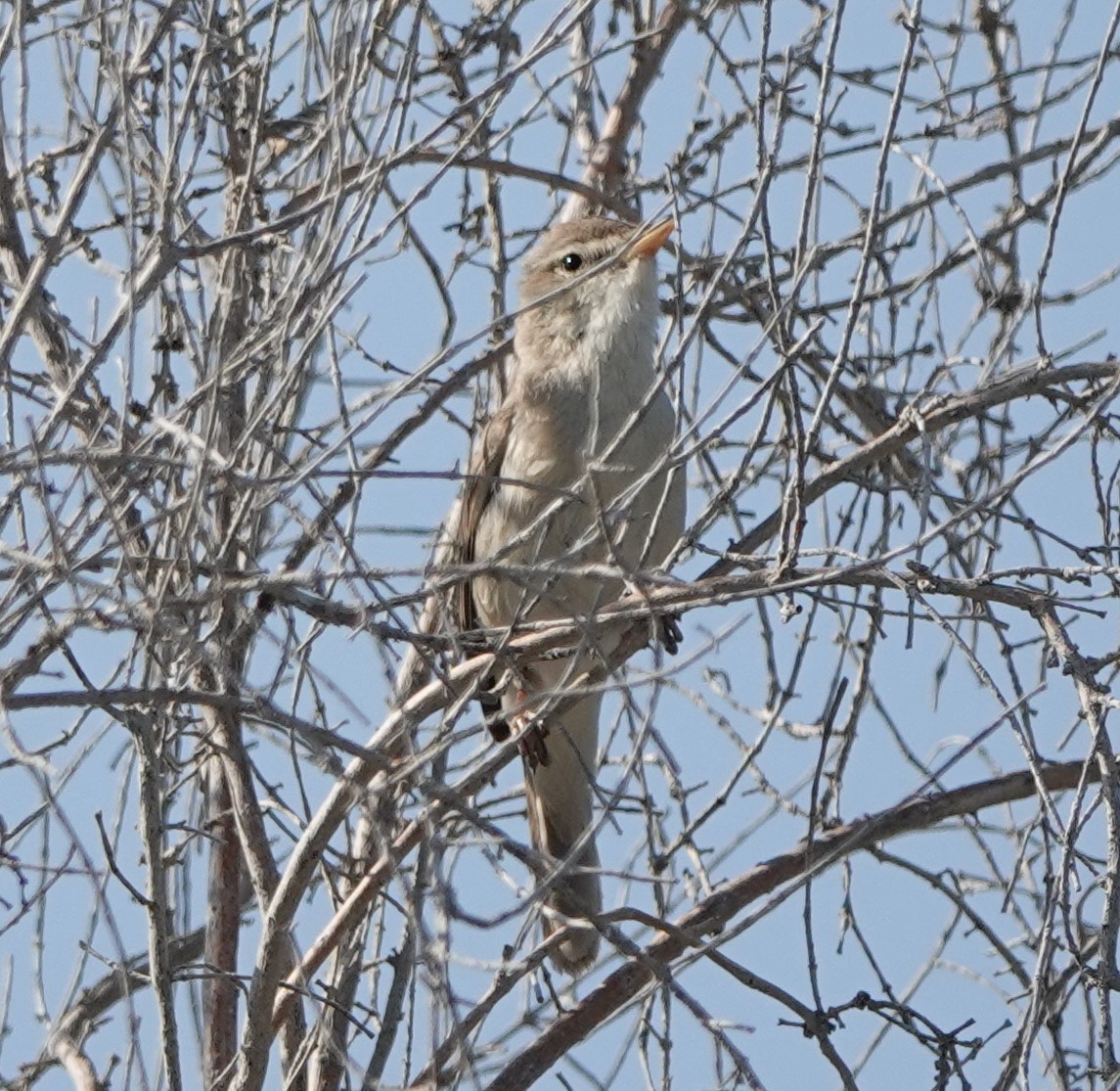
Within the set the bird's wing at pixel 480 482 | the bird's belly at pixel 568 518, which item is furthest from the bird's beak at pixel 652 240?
the bird's wing at pixel 480 482

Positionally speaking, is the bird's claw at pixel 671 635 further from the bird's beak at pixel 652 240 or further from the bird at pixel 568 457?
the bird's beak at pixel 652 240

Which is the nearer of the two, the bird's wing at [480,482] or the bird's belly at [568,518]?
the bird's belly at [568,518]

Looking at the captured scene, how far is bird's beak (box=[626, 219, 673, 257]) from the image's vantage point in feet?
16.3

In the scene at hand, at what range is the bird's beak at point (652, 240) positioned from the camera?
4.97m

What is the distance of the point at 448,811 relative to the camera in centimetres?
356

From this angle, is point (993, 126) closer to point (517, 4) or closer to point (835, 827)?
point (517, 4)

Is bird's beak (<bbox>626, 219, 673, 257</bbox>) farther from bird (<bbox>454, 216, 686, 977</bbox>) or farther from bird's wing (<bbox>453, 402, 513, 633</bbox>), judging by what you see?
bird's wing (<bbox>453, 402, 513, 633</bbox>)

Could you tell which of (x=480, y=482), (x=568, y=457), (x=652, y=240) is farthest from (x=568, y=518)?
(x=652, y=240)

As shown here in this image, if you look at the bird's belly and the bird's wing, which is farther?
the bird's wing

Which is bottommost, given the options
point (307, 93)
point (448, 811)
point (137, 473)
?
point (448, 811)

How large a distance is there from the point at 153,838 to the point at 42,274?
1258mm

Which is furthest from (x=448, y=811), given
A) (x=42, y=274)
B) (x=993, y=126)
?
(x=993, y=126)

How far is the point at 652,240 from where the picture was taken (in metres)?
5.01

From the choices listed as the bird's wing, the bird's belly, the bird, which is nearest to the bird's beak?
the bird
